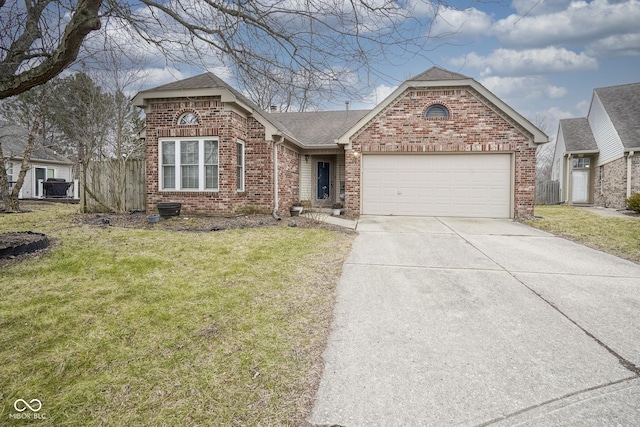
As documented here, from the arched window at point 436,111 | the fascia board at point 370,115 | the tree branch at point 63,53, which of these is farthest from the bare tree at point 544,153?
the tree branch at point 63,53

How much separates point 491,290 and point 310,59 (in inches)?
159

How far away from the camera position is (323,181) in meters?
16.2

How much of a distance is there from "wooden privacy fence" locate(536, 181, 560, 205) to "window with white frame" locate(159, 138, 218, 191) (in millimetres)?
20542

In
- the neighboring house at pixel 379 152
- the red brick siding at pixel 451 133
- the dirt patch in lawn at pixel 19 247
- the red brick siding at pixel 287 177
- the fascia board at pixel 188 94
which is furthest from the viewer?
the red brick siding at pixel 287 177

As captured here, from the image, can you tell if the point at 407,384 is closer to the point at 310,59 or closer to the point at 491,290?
the point at 491,290

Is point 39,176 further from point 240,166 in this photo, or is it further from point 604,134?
point 604,134

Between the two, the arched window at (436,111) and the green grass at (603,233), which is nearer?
the green grass at (603,233)

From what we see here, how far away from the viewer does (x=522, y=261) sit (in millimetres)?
6125

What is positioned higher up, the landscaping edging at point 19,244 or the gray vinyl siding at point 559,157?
the gray vinyl siding at point 559,157

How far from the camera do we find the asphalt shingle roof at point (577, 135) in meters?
19.2

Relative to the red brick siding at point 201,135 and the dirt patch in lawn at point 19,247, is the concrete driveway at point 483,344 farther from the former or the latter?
the red brick siding at point 201,135

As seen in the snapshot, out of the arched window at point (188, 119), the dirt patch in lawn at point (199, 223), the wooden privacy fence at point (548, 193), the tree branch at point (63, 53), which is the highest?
the arched window at point (188, 119)

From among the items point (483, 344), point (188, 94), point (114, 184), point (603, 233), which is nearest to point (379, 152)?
point (188, 94)

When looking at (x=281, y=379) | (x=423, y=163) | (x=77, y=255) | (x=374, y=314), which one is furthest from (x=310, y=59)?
(x=423, y=163)
